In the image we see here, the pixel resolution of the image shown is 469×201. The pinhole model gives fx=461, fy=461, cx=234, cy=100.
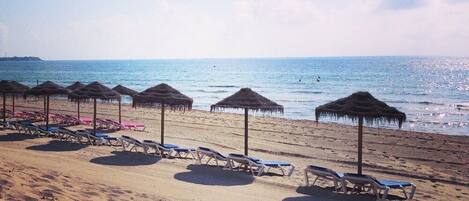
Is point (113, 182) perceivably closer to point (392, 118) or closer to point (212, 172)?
point (212, 172)

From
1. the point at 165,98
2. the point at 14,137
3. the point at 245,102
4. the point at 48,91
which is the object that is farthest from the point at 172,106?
the point at 14,137

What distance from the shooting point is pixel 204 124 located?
23.3 metres

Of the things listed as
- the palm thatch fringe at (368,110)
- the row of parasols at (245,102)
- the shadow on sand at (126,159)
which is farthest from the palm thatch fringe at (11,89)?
the palm thatch fringe at (368,110)

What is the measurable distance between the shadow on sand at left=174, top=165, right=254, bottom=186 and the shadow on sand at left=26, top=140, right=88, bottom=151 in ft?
13.9

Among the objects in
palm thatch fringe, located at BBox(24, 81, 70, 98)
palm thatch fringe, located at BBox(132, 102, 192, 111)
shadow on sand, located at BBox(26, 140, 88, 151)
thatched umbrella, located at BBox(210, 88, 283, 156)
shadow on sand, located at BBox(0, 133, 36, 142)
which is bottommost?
shadow on sand, located at BBox(26, 140, 88, 151)

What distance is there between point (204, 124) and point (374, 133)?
27.1ft

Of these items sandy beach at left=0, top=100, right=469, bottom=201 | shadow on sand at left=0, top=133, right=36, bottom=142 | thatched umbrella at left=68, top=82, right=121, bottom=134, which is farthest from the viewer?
shadow on sand at left=0, top=133, right=36, bottom=142

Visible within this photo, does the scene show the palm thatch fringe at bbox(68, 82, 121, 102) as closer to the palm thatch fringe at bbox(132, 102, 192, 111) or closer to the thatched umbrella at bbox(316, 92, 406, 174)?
the palm thatch fringe at bbox(132, 102, 192, 111)

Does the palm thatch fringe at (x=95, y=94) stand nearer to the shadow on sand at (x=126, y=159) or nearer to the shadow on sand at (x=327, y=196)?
the shadow on sand at (x=126, y=159)

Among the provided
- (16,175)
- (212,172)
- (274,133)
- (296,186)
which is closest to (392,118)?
(296,186)

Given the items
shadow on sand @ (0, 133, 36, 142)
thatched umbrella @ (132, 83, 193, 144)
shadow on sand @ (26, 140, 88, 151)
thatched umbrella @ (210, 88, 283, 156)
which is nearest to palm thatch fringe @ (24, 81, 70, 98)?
shadow on sand @ (0, 133, 36, 142)

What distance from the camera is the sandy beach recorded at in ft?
25.7

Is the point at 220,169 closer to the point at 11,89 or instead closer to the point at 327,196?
the point at 327,196

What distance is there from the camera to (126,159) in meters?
12.0
